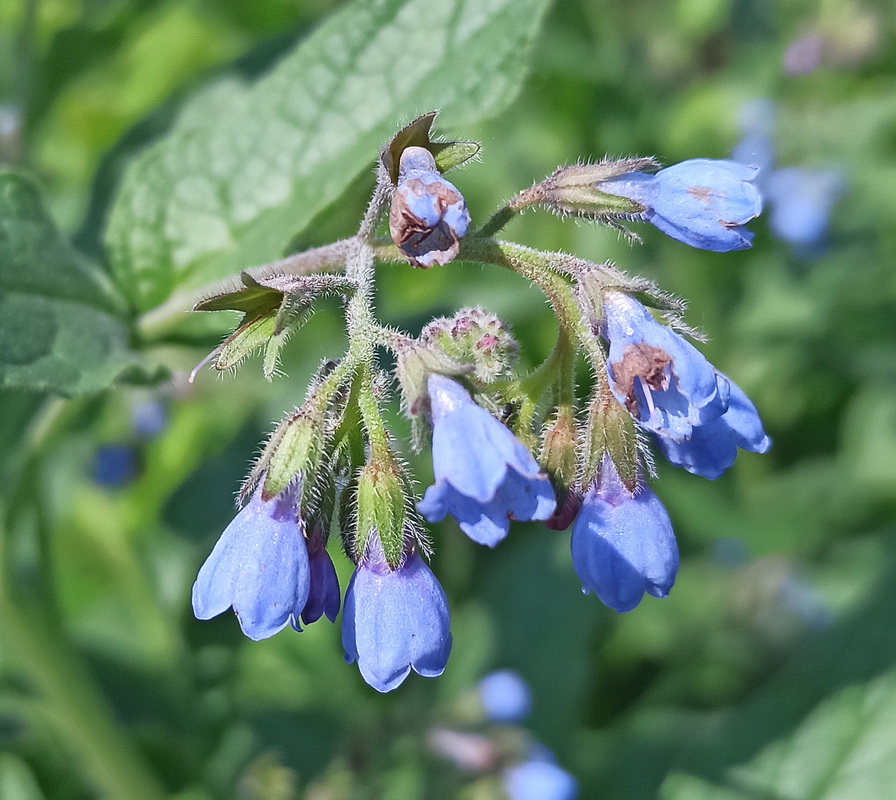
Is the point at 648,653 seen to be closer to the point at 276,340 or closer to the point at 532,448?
the point at 532,448

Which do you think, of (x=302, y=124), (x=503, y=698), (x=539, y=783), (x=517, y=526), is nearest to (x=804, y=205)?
(x=517, y=526)

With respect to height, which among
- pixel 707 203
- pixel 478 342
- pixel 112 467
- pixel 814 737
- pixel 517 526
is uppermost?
pixel 707 203

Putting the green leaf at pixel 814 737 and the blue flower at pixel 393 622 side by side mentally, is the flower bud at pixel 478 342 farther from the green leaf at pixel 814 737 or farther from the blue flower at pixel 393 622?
the green leaf at pixel 814 737

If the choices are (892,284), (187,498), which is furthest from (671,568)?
(892,284)

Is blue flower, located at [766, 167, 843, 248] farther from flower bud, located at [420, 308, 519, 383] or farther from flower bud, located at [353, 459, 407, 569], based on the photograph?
flower bud, located at [353, 459, 407, 569]

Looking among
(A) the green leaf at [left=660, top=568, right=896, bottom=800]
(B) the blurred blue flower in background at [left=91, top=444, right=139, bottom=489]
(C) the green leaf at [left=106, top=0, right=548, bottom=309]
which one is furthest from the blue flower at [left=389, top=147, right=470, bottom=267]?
(B) the blurred blue flower in background at [left=91, top=444, right=139, bottom=489]

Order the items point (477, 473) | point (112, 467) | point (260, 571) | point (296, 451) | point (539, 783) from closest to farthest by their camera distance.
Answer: point (477, 473), point (260, 571), point (296, 451), point (539, 783), point (112, 467)

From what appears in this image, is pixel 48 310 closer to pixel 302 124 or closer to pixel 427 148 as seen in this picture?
pixel 302 124
